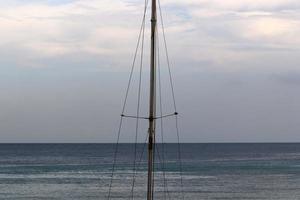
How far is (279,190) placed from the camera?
81.4m

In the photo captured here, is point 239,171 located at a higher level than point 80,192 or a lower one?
lower

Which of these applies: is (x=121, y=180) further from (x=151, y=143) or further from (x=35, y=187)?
(x=151, y=143)

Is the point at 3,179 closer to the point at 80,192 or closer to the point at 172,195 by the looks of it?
the point at 80,192

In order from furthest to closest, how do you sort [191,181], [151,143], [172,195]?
[191,181], [172,195], [151,143]

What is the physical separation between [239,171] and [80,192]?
45.6 m

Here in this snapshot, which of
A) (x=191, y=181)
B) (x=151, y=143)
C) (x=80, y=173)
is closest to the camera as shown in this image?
(x=151, y=143)

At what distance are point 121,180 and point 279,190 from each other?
2347cm

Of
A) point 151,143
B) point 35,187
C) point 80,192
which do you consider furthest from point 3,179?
point 151,143

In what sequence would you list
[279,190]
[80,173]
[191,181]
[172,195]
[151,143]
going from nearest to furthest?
[151,143]
[172,195]
[279,190]
[191,181]
[80,173]

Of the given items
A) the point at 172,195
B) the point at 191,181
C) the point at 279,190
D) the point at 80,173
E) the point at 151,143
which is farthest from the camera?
the point at 80,173

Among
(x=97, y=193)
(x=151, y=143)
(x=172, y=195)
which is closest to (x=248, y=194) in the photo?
(x=172, y=195)

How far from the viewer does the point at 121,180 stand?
9625cm

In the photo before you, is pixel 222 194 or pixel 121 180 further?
pixel 121 180

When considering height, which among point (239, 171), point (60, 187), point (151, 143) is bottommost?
point (239, 171)
